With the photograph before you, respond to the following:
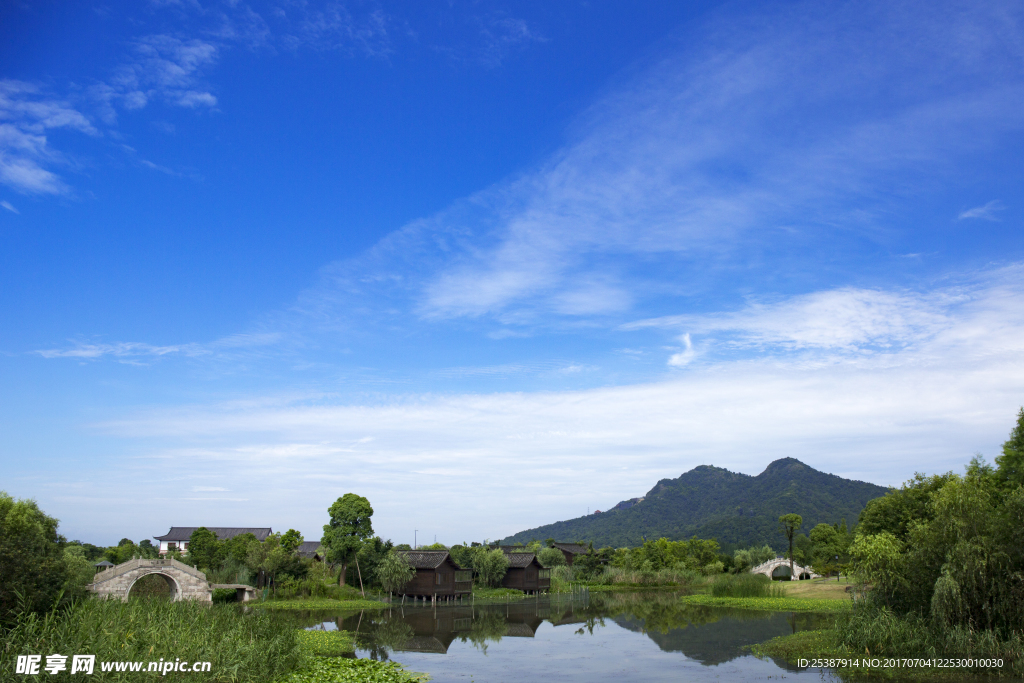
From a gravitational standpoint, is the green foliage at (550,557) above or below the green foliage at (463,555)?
below

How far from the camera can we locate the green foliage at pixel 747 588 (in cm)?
4734

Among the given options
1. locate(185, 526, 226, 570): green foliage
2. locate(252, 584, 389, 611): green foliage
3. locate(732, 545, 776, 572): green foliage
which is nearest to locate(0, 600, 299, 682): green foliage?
locate(252, 584, 389, 611): green foliage

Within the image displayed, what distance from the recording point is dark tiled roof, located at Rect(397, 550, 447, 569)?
4750cm

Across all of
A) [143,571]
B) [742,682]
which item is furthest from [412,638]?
[143,571]

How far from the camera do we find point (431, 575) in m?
47.1

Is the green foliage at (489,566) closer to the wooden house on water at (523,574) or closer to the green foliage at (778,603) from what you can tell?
the wooden house on water at (523,574)

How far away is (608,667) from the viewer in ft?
69.3

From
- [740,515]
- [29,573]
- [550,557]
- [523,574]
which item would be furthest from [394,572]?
[740,515]

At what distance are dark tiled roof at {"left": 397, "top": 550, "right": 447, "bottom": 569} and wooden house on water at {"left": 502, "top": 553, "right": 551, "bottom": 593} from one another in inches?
437

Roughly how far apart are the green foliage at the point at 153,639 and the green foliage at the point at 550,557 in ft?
170

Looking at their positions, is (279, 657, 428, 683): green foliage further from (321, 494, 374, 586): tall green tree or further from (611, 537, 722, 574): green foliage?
(611, 537, 722, 574): green foliage

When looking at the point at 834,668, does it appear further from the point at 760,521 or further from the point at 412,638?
the point at 760,521

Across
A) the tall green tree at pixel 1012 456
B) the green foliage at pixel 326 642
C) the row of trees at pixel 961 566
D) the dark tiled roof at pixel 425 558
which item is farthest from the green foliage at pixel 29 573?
the tall green tree at pixel 1012 456

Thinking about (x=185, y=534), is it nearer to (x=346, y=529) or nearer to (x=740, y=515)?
(x=346, y=529)
